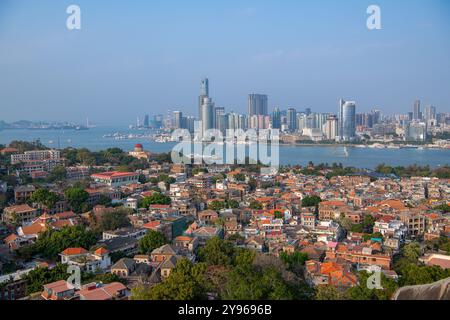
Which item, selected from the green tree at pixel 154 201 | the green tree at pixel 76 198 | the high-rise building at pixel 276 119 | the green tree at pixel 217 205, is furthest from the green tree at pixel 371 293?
the high-rise building at pixel 276 119

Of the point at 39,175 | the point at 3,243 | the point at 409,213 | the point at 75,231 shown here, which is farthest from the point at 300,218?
the point at 39,175

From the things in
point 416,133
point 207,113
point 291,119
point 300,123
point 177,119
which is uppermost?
point 207,113

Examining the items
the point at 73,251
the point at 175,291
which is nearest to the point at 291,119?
the point at 73,251

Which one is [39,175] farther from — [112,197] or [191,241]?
[191,241]

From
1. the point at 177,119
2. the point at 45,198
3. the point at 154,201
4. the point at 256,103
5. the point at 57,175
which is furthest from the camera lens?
the point at 177,119

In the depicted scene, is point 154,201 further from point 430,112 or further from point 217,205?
point 430,112

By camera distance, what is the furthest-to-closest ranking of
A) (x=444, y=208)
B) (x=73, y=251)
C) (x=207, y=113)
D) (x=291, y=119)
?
(x=291, y=119) < (x=207, y=113) < (x=444, y=208) < (x=73, y=251)
